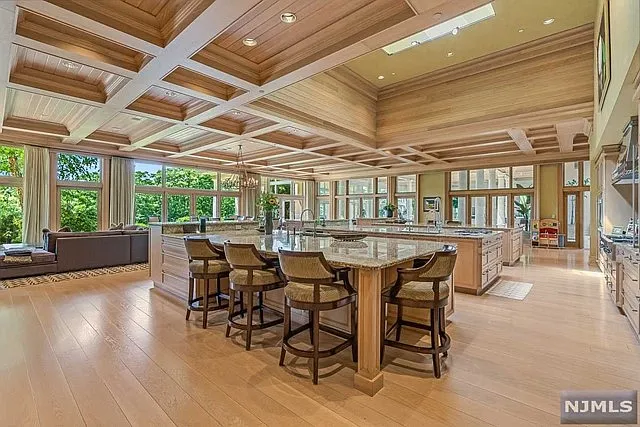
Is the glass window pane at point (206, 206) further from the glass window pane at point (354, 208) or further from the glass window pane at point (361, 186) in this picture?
the glass window pane at point (361, 186)

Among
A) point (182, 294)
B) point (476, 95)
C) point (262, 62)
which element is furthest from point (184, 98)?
point (476, 95)

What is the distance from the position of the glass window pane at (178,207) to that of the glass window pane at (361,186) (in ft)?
24.8

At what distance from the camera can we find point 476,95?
22.9 feet

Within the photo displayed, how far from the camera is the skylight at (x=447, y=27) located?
533 cm

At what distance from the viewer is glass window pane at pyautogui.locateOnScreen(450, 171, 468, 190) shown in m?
12.5

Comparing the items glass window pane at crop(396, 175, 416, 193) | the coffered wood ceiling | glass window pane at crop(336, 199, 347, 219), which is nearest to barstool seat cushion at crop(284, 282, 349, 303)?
the coffered wood ceiling

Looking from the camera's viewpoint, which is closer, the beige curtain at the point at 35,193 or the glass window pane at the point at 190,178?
the beige curtain at the point at 35,193

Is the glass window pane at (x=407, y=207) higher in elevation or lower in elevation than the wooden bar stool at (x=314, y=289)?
higher

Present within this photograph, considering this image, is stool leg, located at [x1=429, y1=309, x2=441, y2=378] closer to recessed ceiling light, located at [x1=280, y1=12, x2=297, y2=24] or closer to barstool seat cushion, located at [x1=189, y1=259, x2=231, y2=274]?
barstool seat cushion, located at [x1=189, y1=259, x2=231, y2=274]

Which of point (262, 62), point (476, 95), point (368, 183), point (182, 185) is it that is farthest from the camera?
point (368, 183)

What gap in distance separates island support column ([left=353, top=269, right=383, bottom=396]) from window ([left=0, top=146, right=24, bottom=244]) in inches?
394

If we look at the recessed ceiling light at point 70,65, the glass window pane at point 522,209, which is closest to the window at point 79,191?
Result: the recessed ceiling light at point 70,65

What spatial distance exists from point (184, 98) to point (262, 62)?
2.02m

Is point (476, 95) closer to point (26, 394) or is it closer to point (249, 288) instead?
point (249, 288)
